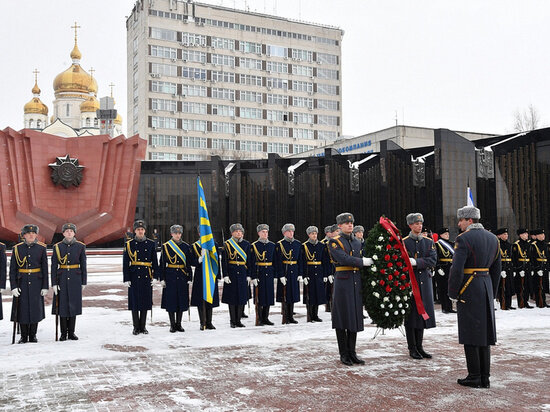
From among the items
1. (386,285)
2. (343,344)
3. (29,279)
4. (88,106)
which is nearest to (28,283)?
(29,279)

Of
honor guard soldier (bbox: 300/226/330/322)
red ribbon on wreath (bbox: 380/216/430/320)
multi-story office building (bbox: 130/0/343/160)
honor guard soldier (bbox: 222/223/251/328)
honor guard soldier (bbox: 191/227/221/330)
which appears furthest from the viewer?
multi-story office building (bbox: 130/0/343/160)

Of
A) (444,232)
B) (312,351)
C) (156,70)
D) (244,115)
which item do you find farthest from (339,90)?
(312,351)

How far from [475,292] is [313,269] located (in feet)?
16.2

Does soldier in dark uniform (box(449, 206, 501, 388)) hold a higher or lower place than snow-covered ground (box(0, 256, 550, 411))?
higher

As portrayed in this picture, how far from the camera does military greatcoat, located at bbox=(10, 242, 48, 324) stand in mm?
8172

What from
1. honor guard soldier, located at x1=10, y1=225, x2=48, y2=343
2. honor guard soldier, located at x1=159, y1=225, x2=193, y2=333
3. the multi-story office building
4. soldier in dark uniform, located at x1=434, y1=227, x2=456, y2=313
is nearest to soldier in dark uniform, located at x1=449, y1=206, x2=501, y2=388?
honor guard soldier, located at x1=159, y1=225, x2=193, y2=333

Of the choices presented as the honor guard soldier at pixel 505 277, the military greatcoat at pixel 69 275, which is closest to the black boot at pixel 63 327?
the military greatcoat at pixel 69 275

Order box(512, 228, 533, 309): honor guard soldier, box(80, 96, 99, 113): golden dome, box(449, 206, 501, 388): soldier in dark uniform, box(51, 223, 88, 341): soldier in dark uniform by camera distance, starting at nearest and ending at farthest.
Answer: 1. box(449, 206, 501, 388): soldier in dark uniform
2. box(51, 223, 88, 341): soldier in dark uniform
3. box(512, 228, 533, 309): honor guard soldier
4. box(80, 96, 99, 113): golden dome

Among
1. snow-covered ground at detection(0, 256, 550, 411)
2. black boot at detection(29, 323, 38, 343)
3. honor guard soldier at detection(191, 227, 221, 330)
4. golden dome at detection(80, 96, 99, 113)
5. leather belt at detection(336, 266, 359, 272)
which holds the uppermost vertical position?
golden dome at detection(80, 96, 99, 113)

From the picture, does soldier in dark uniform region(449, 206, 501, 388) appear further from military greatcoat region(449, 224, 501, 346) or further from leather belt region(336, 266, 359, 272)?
leather belt region(336, 266, 359, 272)

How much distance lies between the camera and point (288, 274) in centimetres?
996

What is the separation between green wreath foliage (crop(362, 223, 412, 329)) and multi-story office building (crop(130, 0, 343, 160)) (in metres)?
58.8

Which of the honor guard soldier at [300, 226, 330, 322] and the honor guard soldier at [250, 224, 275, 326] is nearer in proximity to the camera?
the honor guard soldier at [250, 224, 275, 326]

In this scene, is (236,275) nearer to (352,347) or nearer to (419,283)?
(352,347)
